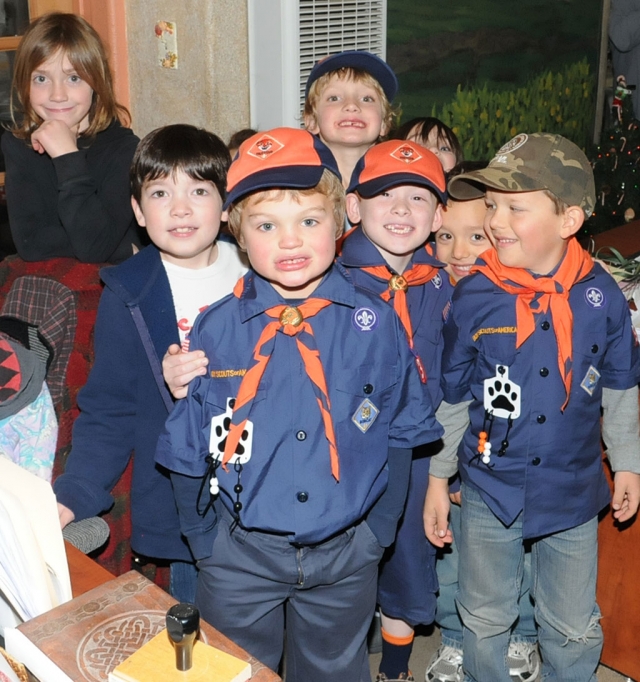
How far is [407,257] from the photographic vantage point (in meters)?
2.41

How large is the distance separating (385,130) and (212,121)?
3.80 feet

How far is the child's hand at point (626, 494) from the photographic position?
246 centimetres

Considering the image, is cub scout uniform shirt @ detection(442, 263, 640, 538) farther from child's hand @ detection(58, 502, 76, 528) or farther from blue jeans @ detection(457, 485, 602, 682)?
child's hand @ detection(58, 502, 76, 528)

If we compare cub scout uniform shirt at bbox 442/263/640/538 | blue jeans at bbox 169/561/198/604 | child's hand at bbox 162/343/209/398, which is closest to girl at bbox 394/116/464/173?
cub scout uniform shirt at bbox 442/263/640/538

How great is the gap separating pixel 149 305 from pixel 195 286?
0.15 meters

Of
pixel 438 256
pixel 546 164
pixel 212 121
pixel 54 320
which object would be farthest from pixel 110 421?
pixel 212 121

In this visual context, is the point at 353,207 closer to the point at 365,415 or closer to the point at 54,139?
the point at 365,415

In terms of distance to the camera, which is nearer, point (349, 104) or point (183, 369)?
point (183, 369)

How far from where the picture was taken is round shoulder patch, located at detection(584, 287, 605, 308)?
2.29m

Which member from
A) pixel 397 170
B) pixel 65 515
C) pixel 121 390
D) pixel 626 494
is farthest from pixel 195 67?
pixel 626 494

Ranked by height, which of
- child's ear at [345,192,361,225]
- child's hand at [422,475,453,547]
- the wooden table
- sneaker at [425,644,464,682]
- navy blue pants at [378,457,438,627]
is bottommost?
sneaker at [425,644,464,682]

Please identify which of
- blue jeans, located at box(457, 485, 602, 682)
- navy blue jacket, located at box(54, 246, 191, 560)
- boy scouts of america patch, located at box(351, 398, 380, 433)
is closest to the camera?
boy scouts of america patch, located at box(351, 398, 380, 433)

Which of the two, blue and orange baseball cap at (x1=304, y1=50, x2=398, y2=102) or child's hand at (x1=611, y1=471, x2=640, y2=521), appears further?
blue and orange baseball cap at (x1=304, y1=50, x2=398, y2=102)

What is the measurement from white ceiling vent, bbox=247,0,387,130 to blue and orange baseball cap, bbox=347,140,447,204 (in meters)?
1.54
